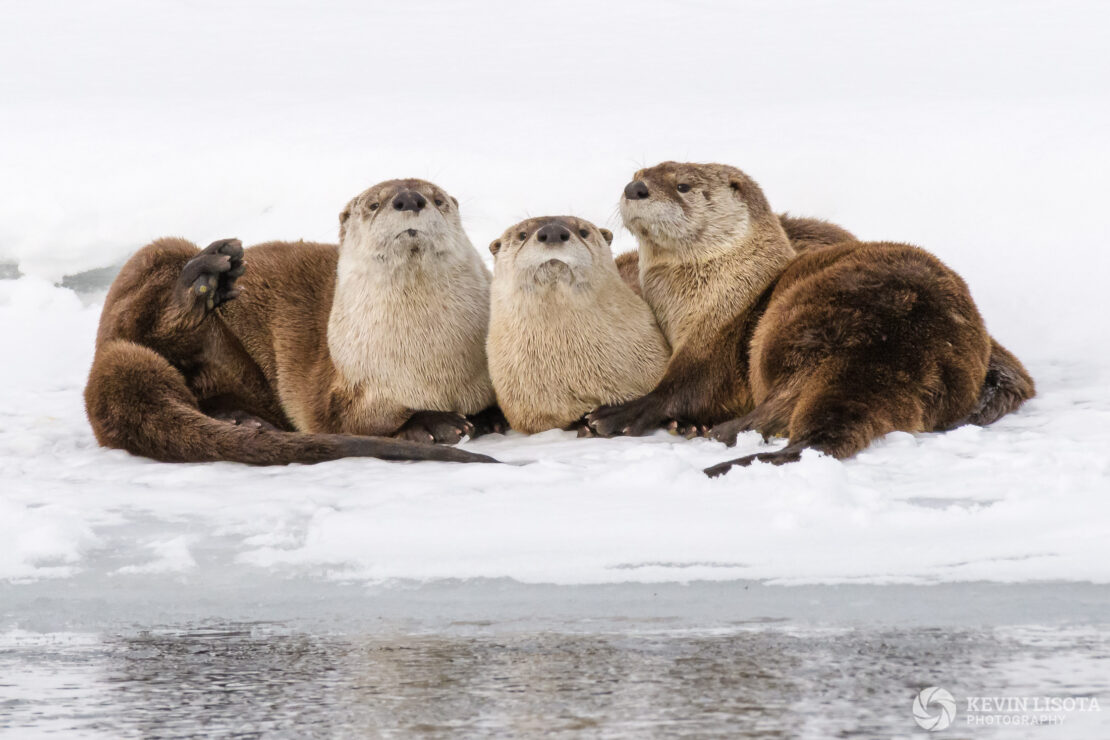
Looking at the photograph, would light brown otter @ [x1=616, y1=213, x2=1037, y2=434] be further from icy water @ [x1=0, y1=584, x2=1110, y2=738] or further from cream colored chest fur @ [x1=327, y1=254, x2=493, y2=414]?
icy water @ [x1=0, y1=584, x2=1110, y2=738]

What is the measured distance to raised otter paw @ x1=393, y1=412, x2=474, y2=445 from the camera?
13.6 feet

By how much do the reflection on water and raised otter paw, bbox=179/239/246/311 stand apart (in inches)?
76.0

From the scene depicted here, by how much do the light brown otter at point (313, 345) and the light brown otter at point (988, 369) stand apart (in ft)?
2.07

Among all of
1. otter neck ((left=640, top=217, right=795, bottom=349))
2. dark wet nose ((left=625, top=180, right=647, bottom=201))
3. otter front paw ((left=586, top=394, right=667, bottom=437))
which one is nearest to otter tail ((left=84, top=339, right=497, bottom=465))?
otter front paw ((left=586, top=394, right=667, bottom=437))

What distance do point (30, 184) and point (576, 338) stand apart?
4.04 m

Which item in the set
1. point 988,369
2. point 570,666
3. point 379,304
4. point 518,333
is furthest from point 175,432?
point 988,369

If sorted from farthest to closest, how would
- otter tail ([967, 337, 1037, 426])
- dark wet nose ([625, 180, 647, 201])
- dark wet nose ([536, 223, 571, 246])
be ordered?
dark wet nose ([625, 180, 647, 201]) < dark wet nose ([536, 223, 571, 246]) < otter tail ([967, 337, 1037, 426])

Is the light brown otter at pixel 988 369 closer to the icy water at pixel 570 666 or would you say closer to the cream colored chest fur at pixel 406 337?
the cream colored chest fur at pixel 406 337

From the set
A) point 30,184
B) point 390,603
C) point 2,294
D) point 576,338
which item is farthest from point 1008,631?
point 30,184

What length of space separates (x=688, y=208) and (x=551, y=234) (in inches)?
20.3

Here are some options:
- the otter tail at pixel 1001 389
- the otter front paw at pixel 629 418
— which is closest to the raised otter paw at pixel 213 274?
the otter front paw at pixel 629 418

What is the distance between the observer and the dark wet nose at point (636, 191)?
4.41 m

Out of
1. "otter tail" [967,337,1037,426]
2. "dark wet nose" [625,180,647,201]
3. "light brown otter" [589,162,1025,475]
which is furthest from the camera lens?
"dark wet nose" [625,180,647,201]

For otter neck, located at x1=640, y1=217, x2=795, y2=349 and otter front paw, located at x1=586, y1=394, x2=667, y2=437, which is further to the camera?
otter neck, located at x1=640, y1=217, x2=795, y2=349
